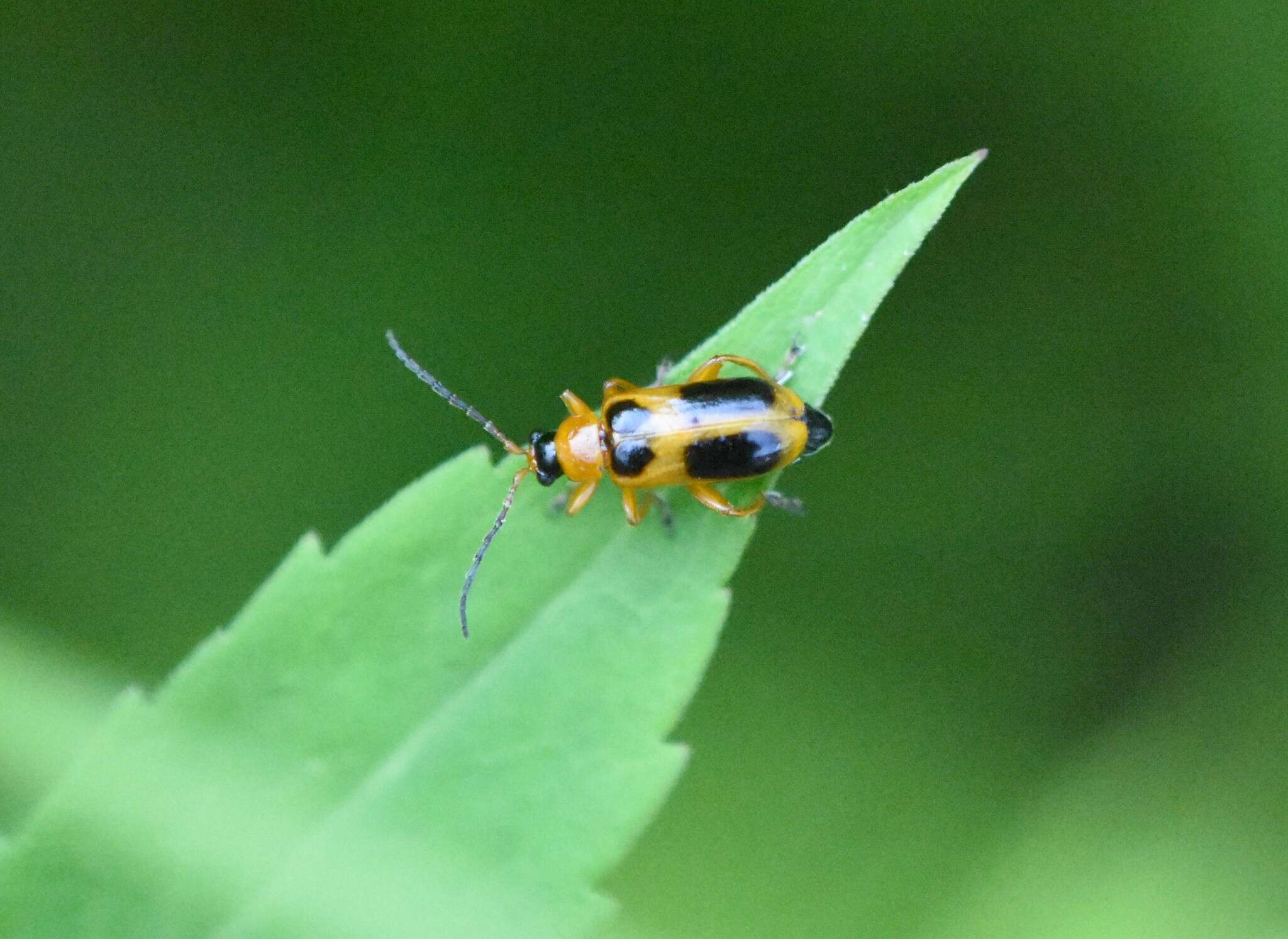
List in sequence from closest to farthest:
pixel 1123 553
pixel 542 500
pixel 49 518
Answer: pixel 542 500 < pixel 49 518 < pixel 1123 553

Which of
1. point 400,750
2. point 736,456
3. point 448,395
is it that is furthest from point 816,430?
point 400,750

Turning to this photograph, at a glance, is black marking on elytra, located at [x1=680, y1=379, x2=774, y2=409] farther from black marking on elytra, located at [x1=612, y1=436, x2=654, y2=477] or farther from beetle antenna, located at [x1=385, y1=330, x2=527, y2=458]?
beetle antenna, located at [x1=385, y1=330, x2=527, y2=458]

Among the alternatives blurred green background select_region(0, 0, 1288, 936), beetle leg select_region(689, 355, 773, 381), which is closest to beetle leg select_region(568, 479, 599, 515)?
beetle leg select_region(689, 355, 773, 381)

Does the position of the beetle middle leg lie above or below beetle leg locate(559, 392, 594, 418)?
below

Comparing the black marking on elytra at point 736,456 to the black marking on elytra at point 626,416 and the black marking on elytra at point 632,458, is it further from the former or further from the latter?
the black marking on elytra at point 626,416

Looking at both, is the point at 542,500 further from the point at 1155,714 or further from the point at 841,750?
the point at 1155,714

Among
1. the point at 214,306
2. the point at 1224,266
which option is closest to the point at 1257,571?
the point at 1224,266

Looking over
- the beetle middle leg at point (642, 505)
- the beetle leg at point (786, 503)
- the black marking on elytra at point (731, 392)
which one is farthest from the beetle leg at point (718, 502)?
the beetle leg at point (786, 503)

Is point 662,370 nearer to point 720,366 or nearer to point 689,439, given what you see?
point 689,439

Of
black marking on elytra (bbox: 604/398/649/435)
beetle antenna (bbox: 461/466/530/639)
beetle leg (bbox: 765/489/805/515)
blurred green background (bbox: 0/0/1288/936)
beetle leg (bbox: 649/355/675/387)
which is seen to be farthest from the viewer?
blurred green background (bbox: 0/0/1288/936)
